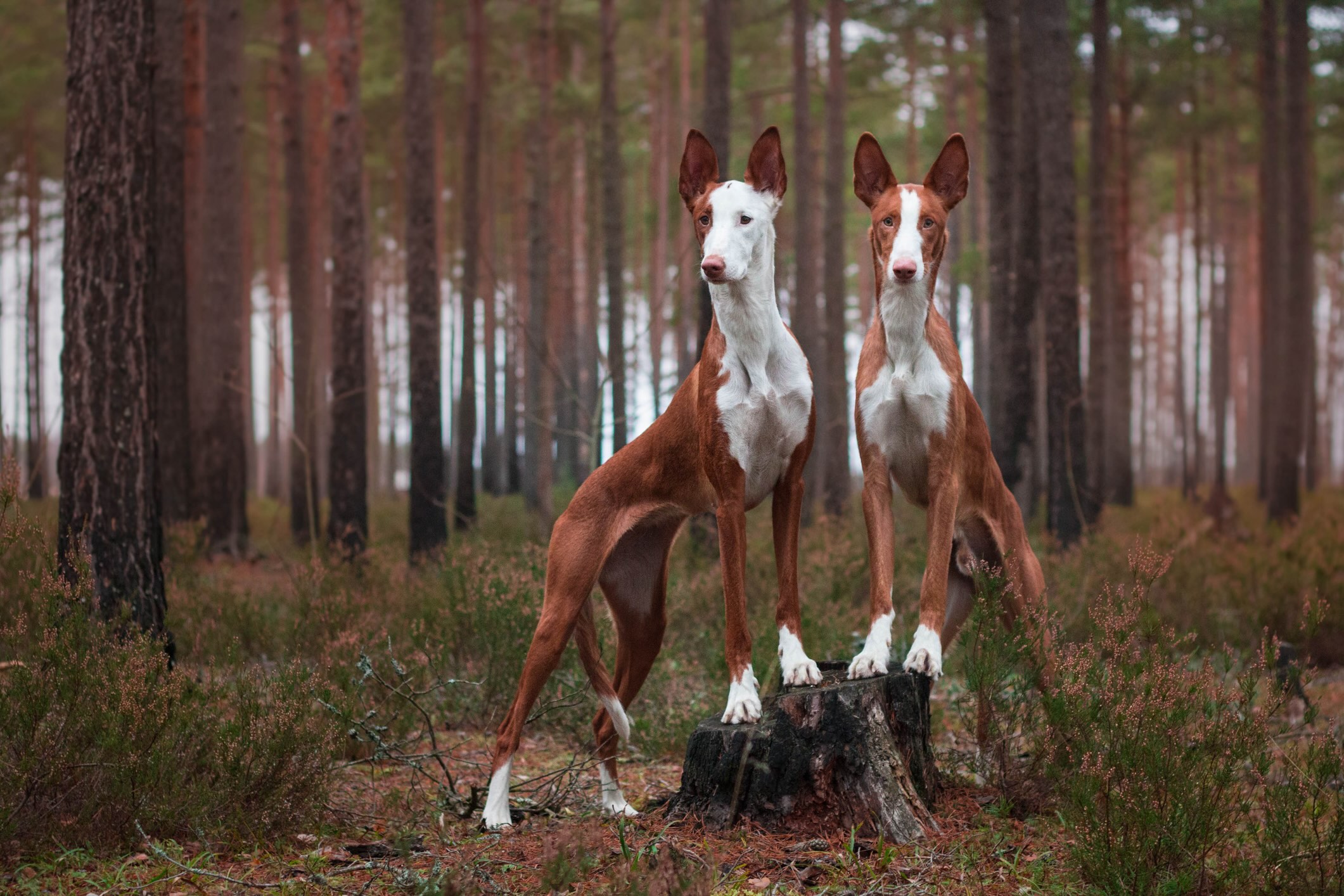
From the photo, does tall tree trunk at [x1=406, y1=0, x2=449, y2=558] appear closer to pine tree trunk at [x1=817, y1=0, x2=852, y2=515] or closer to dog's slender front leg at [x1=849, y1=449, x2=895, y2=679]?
pine tree trunk at [x1=817, y1=0, x2=852, y2=515]

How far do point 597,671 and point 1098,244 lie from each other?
46.0ft

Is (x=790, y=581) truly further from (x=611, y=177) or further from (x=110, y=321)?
(x=611, y=177)

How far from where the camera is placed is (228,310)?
1272 cm

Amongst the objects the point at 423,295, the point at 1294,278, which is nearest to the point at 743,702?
the point at 423,295

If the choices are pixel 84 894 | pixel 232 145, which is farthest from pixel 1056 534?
pixel 232 145

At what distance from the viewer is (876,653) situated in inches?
157

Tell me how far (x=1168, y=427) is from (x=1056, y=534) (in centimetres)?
5494

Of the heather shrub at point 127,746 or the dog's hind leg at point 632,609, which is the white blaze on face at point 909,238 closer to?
the dog's hind leg at point 632,609

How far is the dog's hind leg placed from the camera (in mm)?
4320

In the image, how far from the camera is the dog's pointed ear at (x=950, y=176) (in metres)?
4.03

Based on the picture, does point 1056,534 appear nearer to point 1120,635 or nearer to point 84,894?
point 1120,635

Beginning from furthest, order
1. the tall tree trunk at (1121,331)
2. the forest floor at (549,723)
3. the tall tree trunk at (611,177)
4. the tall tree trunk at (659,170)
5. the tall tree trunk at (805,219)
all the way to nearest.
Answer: the tall tree trunk at (659,170), the tall tree trunk at (1121,331), the tall tree trunk at (805,219), the tall tree trunk at (611,177), the forest floor at (549,723)

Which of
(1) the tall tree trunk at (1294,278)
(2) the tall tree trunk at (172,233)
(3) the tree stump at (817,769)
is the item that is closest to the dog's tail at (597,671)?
(3) the tree stump at (817,769)

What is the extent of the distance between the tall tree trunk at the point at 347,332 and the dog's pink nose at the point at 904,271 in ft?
27.7
